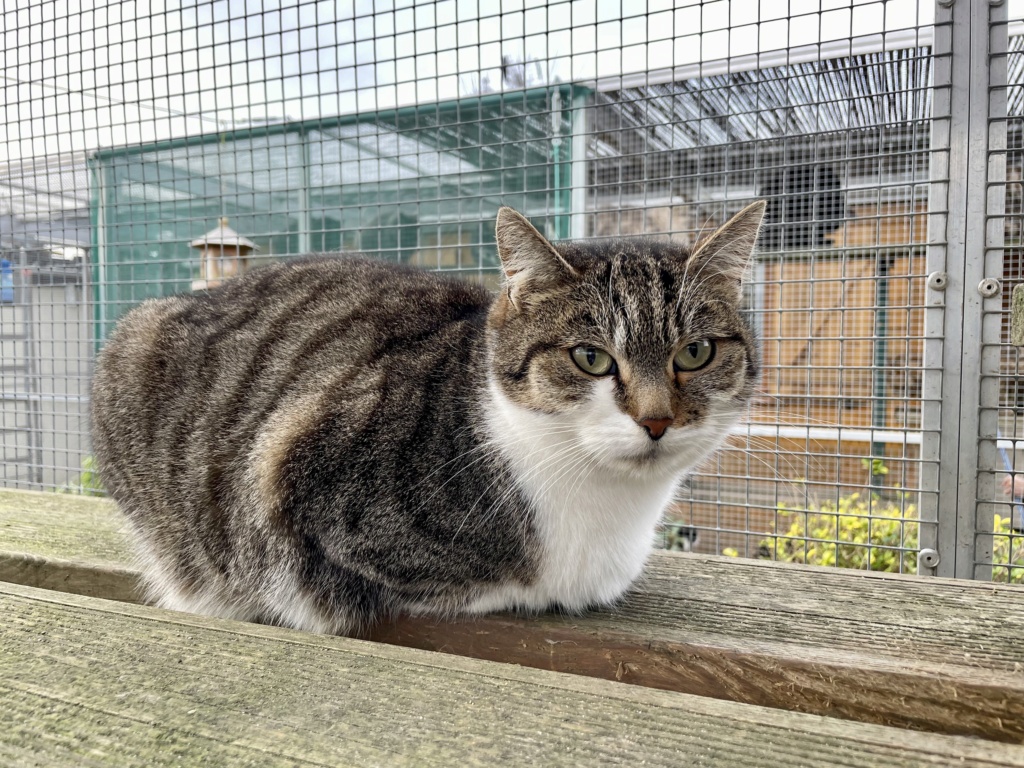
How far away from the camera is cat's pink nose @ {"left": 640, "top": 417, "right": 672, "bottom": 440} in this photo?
1.18m

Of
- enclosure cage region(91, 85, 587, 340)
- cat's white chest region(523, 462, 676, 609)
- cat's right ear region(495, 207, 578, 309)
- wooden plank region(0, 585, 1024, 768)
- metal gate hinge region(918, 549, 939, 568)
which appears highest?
enclosure cage region(91, 85, 587, 340)

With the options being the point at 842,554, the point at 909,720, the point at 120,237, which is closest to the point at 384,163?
the point at 120,237

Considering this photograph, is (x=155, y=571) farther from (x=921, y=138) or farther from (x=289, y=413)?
(x=921, y=138)

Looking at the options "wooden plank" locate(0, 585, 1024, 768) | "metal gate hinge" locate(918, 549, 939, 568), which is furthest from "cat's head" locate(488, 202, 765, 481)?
"metal gate hinge" locate(918, 549, 939, 568)

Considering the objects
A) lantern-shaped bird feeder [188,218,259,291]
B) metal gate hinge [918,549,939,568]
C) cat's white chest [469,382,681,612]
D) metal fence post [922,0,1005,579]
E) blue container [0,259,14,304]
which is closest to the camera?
cat's white chest [469,382,681,612]

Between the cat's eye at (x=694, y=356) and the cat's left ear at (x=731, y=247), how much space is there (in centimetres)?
16

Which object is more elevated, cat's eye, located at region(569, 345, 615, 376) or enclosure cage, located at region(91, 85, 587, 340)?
enclosure cage, located at region(91, 85, 587, 340)

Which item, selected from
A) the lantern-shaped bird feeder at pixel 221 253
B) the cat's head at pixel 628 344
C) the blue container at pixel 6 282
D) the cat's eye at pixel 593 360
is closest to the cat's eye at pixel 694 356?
the cat's head at pixel 628 344

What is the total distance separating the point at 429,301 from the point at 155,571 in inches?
34.3

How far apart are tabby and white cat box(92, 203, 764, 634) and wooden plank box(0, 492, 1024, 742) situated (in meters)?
0.09

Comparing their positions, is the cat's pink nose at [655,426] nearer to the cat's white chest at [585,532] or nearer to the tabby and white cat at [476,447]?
the tabby and white cat at [476,447]

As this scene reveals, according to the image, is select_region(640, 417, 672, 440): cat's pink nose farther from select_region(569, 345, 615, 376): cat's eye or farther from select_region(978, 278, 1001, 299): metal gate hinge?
select_region(978, 278, 1001, 299): metal gate hinge

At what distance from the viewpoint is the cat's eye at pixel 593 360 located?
1.31 m

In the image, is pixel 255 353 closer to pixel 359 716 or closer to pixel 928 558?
pixel 359 716
